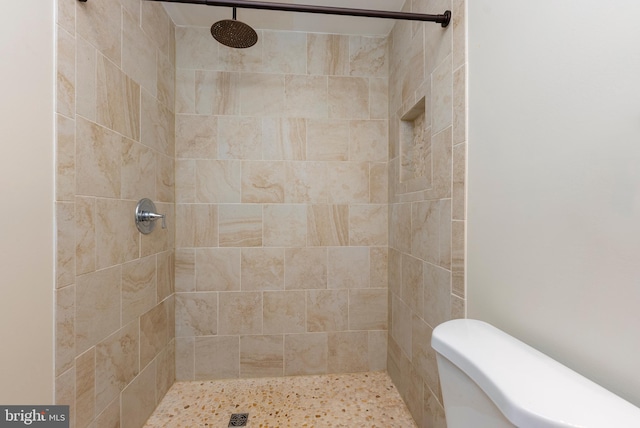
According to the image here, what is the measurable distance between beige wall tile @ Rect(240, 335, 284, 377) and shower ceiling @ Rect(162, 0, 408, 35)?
6.62 feet

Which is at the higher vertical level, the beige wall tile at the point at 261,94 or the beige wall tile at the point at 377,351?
the beige wall tile at the point at 261,94

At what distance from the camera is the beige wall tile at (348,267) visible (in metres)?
1.82

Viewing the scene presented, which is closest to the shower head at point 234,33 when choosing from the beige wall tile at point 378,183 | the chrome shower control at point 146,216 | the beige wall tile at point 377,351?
the chrome shower control at point 146,216

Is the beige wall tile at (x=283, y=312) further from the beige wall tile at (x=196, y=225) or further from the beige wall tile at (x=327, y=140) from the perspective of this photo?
the beige wall tile at (x=327, y=140)

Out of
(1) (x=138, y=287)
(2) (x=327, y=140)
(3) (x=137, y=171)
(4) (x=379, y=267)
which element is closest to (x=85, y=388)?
(1) (x=138, y=287)

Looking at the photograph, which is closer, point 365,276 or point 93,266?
point 93,266

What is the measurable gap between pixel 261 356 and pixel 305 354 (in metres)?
0.29

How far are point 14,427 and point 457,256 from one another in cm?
147

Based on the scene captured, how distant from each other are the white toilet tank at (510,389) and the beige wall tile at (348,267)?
1093mm

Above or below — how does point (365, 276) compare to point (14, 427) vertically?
above

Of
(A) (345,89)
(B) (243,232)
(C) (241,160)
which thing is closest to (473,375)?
(B) (243,232)

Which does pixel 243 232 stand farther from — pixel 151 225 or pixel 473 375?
pixel 473 375

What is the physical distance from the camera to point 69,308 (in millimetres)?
A: 930

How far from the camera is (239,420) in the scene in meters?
1.43
